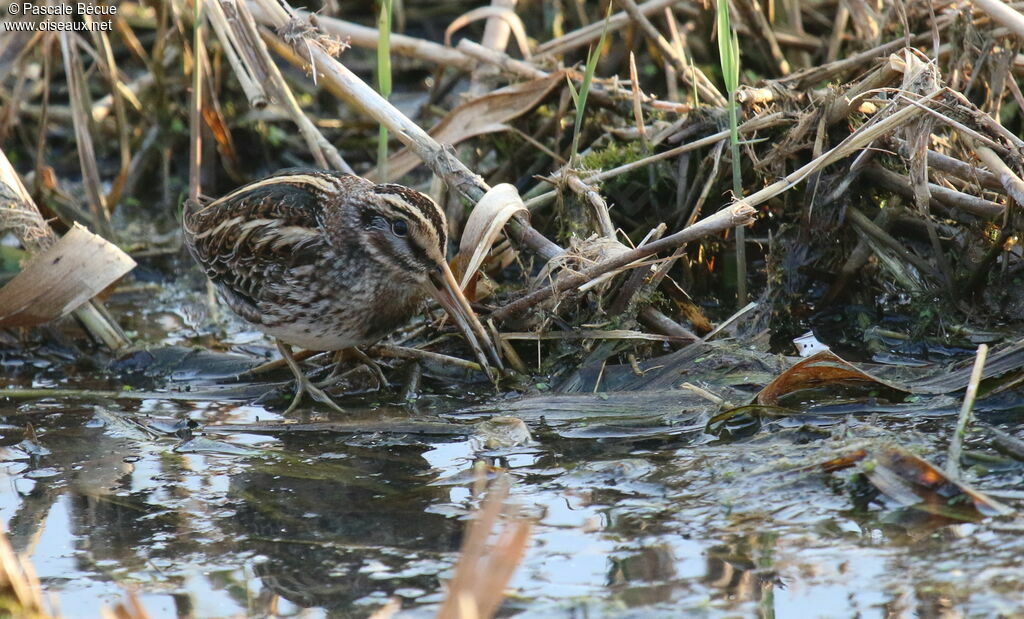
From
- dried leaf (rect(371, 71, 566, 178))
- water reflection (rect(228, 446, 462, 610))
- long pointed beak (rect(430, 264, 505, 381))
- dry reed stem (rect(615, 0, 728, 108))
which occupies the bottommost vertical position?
water reflection (rect(228, 446, 462, 610))

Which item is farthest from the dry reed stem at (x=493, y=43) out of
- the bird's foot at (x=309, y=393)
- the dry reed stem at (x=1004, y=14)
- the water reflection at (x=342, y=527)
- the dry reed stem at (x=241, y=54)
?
the water reflection at (x=342, y=527)

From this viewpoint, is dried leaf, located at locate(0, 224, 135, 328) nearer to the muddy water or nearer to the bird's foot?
the muddy water

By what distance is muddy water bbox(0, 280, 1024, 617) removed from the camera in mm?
3115

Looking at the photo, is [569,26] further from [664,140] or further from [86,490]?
[86,490]

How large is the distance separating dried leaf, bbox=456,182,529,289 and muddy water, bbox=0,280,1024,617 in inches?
21.7

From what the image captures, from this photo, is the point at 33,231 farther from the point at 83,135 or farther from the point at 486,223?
the point at 486,223

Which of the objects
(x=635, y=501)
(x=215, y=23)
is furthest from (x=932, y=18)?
(x=215, y=23)

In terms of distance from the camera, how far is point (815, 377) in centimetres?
426

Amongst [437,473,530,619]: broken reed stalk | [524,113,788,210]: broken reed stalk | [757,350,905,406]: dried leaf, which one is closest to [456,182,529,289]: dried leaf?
[524,113,788,210]: broken reed stalk

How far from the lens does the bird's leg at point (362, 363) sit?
5.09 m

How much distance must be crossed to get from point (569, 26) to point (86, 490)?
496 centimetres

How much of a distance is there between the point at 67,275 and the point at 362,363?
54.3 inches

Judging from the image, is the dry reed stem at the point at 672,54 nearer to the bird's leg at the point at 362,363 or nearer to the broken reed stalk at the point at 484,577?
the bird's leg at the point at 362,363

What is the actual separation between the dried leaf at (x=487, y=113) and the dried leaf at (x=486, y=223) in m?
1.10
